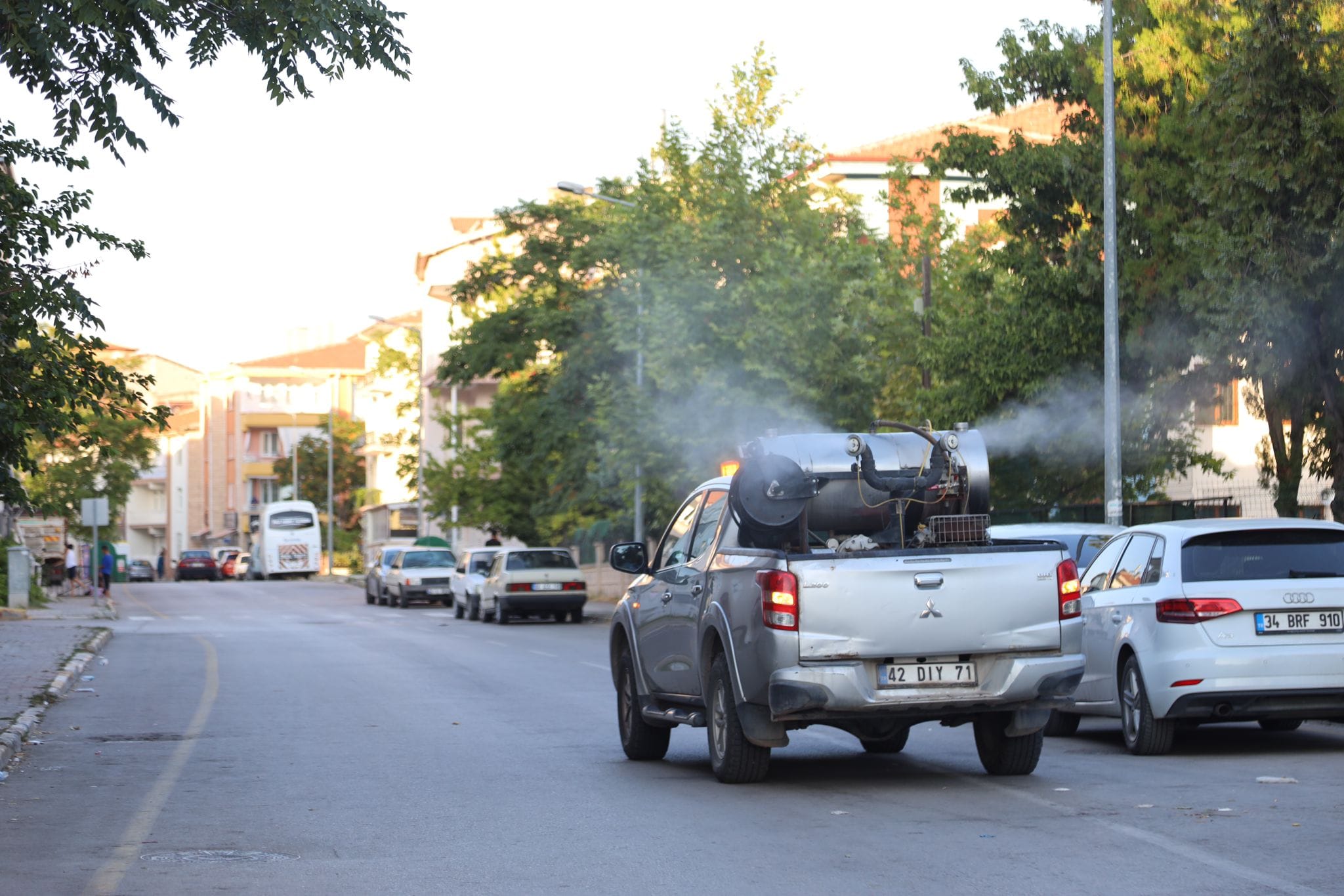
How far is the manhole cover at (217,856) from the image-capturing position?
853 centimetres

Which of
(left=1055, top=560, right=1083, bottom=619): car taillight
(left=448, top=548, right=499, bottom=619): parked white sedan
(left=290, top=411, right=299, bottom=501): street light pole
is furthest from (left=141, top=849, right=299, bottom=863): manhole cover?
(left=290, top=411, right=299, bottom=501): street light pole

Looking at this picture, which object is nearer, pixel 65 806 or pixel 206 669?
pixel 65 806

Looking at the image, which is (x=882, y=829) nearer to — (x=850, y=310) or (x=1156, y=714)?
(x=1156, y=714)

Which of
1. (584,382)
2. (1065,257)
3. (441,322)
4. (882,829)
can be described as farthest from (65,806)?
(441,322)

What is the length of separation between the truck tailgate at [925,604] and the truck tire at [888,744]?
2350mm

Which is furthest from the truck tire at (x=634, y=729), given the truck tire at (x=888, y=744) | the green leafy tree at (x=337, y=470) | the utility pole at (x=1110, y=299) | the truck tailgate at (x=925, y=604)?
the green leafy tree at (x=337, y=470)

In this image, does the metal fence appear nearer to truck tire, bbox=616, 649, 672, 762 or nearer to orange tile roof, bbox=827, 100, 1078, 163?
truck tire, bbox=616, 649, 672, 762

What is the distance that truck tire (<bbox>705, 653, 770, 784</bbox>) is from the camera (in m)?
10.7

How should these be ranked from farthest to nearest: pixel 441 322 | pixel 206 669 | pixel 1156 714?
1. pixel 441 322
2. pixel 206 669
3. pixel 1156 714

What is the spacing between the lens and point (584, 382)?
43625mm

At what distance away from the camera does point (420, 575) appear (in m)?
51.5

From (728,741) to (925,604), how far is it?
150 centimetres

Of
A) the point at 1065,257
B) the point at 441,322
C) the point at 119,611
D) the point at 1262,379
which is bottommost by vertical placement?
the point at 119,611

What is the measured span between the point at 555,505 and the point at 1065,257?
969 inches
